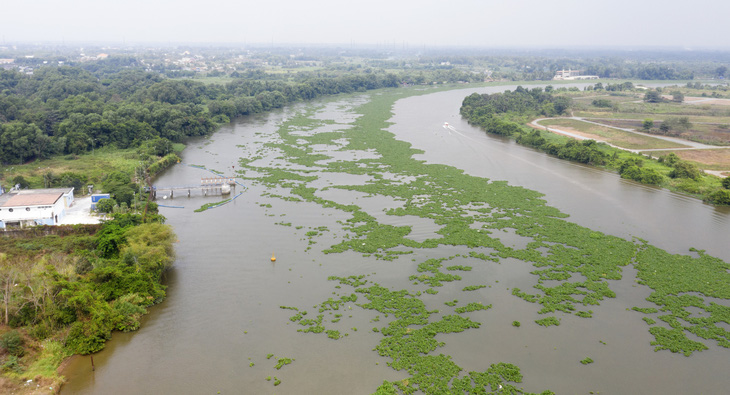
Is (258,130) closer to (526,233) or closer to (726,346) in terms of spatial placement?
(526,233)

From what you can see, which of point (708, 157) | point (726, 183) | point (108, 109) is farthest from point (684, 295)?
point (108, 109)

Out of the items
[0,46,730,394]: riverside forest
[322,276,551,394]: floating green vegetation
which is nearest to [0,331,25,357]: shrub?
[0,46,730,394]: riverside forest

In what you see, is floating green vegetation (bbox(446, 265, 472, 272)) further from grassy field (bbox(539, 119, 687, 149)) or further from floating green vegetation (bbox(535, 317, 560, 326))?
grassy field (bbox(539, 119, 687, 149))

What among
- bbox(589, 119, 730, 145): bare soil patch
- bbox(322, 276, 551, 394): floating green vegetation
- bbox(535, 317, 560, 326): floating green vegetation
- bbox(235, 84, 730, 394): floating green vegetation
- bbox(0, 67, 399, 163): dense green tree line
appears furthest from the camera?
bbox(589, 119, 730, 145): bare soil patch

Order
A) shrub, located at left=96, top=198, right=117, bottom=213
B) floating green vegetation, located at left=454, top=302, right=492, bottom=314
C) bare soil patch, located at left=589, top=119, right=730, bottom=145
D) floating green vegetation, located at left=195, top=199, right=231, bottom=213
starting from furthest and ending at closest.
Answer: bare soil patch, located at left=589, top=119, right=730, bottom=145, floating green vegetation, located at left=195, top=199, right=231, bottom=213, shrub, located at left=96, top=198, right=117, bottom=213, floating green vegetation, located at left=454, top=302, right=492, bottom=314

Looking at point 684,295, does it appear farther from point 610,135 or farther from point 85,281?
point 610,135

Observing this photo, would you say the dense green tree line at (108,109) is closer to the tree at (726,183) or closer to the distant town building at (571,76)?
the tree at (726,183)
